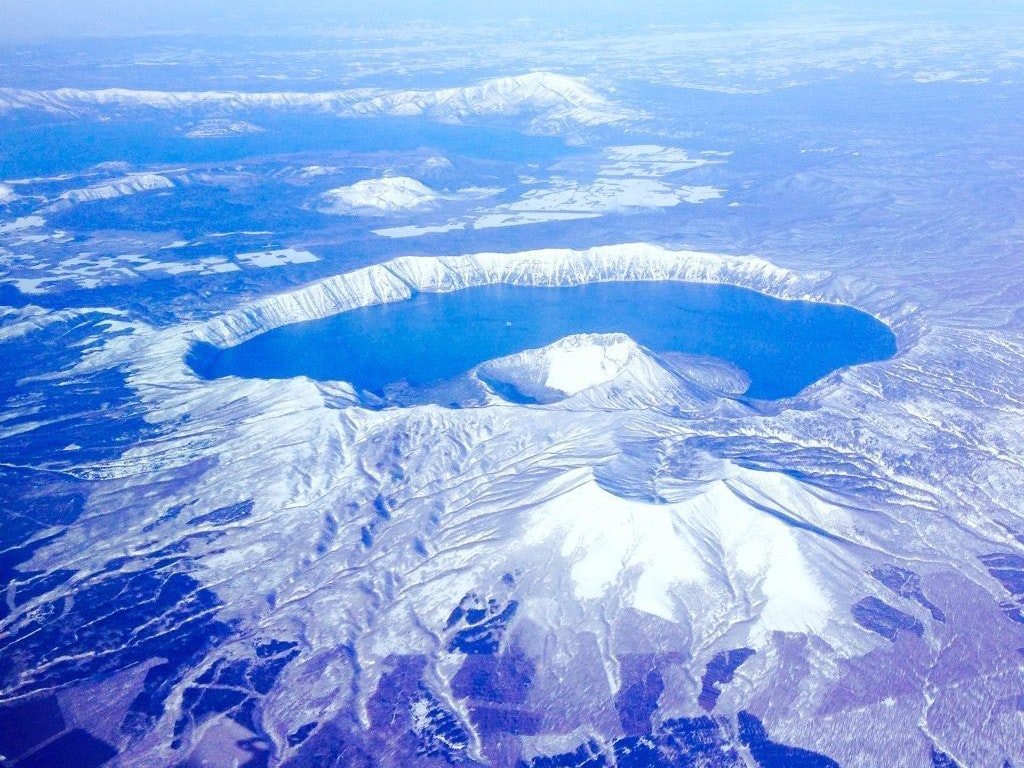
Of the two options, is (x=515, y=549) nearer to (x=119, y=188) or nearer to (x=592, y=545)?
(x=592, y=545)

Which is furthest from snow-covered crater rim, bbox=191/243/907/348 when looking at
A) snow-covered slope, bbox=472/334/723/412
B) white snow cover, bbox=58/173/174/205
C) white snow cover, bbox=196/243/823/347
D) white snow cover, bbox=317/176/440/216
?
white snow cover, bbox=58/173/174/205

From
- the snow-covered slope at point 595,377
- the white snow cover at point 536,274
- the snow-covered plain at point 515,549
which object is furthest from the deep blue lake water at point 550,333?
the snow-covered slope at point 595,377

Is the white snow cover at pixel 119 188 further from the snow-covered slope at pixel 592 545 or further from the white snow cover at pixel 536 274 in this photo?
the snow-covered slope at pixel 592 545

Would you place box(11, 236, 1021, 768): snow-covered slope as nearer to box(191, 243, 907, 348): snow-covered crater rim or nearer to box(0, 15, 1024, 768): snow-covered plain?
box(0, 15, 1024, 768): snow-covered plain

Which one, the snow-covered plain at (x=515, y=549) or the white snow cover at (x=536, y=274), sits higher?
the snow-covered plain at (x=515, y=549)

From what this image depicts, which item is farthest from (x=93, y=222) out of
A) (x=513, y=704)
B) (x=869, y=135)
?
(x=869, y=135)

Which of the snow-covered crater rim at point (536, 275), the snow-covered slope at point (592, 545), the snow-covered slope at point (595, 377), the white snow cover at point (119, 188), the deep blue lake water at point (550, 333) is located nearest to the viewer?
the snow-covered slope at point (592, 545)
